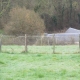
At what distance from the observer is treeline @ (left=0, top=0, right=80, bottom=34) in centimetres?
4138

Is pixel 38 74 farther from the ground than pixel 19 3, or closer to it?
closer to it

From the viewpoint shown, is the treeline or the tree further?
the treeline

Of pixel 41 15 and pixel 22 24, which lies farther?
pixel 41 15

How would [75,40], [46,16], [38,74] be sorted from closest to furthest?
[38,74], [75,40], [46,16]

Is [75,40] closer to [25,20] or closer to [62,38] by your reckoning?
[62,38]

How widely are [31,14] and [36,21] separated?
1709 mm

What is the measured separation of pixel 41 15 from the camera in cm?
5253

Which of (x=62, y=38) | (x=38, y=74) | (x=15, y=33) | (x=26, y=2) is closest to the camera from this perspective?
(x=38, y=74)

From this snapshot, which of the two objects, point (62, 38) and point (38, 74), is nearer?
point (38, 74)

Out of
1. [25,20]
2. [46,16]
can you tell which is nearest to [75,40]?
[25,20]

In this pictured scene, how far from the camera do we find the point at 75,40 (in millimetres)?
35344

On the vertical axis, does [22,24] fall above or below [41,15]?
below

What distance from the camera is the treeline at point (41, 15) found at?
41.4 meters

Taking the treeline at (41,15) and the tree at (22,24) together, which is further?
the treeline at (41,15)
